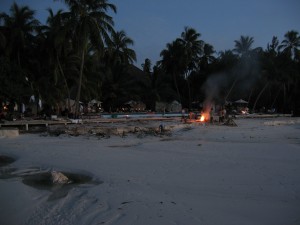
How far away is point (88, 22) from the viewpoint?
83.5 ft

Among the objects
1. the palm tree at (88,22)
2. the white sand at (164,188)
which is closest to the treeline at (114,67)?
the palm tree at (88,22)

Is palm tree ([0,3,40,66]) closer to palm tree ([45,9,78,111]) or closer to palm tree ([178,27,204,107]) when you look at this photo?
palm tree ([45,9,78,111])

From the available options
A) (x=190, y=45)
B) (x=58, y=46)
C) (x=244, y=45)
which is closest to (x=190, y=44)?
(x=190, y=45)

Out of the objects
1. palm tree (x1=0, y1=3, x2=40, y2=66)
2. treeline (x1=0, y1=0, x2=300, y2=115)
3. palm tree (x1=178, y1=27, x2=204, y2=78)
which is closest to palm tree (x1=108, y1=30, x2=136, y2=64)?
treeline (x1=0, y1=0, x2=300, y2=115)

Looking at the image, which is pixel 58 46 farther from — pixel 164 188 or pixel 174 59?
pixel 164 188

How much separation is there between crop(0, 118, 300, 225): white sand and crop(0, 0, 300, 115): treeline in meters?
15.2

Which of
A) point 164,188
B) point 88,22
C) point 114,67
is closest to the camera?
point 164,188

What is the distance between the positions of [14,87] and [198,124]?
13524mm

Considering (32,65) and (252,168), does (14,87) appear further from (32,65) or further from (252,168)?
(252,168)

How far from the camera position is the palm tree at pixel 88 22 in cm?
2552

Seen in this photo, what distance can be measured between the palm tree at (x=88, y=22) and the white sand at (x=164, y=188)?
47.0 feet

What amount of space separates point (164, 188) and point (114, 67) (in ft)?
115

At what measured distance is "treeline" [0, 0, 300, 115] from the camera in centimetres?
2622

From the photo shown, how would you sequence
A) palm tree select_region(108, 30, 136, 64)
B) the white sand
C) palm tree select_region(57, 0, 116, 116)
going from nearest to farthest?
the white sand → palm tree select_region(57, 0, 116, 116) → palm tree select_region(108, 30, 136, 64)
